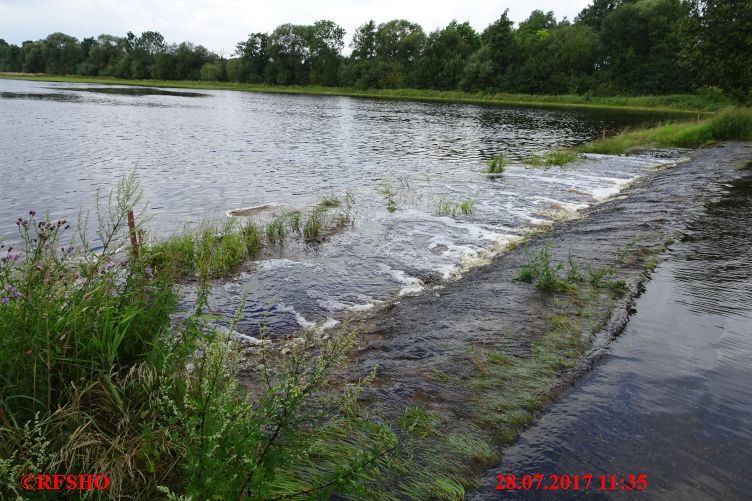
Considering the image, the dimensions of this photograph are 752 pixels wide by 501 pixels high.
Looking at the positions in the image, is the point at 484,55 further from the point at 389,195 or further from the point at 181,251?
the point at 181,251

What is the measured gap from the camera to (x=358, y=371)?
6.24m

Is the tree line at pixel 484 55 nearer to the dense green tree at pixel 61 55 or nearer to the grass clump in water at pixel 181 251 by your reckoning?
the dense green tree at pixel 61 55

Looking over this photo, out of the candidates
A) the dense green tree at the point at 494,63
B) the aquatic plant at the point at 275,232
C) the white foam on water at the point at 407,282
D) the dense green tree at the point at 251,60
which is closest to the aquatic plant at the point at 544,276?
the white foam on water at the point at 407,282

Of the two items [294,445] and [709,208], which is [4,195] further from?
[709,208]

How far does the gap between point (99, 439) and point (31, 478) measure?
51 cm

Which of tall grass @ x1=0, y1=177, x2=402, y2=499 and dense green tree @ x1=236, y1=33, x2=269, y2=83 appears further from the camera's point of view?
dense green tree @ x1=236, y1=33, x2=269, y2=83

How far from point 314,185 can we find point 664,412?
17449 millimetres

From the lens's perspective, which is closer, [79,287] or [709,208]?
[79,287]

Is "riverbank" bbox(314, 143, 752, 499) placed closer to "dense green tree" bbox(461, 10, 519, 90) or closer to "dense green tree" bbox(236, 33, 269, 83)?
"dense green tree" bbox(461, 10, 519, 90)

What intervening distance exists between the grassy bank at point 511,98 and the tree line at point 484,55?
3.63 m

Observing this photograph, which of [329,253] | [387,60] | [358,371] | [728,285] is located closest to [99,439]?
[358,371]

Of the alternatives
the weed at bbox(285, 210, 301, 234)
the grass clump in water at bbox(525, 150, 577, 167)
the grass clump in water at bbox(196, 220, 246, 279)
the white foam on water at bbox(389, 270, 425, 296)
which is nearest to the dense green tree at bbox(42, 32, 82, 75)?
the grass clump in water at bbox(525, 150, 577, 167)

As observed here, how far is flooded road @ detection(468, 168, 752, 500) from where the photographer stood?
440 centimetres
